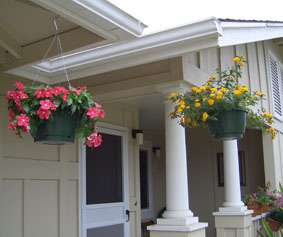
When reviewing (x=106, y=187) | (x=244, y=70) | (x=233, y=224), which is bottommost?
(x=233, y=224)

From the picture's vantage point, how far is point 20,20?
9.99 ft

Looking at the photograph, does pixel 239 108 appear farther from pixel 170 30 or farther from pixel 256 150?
pixel 256 150

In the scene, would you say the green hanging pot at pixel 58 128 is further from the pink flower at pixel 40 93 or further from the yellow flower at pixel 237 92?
the yellow flower at pixel 237 92

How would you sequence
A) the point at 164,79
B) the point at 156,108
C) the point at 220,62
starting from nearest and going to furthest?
the point at 164,79, the point at 220,62, the point at 156,108

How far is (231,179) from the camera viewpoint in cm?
554

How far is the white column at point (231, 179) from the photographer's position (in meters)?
5.48

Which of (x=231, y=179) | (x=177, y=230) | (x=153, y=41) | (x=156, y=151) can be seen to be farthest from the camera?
(x=156, y=151)

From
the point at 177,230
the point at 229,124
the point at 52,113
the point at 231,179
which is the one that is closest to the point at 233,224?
the point at 231,179

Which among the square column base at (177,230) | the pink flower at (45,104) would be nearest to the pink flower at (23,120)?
the pink flower at (45,104)

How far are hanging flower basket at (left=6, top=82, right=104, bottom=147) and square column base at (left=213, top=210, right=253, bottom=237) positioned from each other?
335 centimetres

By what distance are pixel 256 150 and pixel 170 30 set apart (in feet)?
20.5

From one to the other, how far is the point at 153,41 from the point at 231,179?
2.99 metres

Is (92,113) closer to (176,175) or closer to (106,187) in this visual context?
(176,175)

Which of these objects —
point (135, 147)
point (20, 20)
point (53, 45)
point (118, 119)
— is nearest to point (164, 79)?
point (53, 45)
